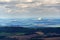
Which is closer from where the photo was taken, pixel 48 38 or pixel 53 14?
pixel 48 38

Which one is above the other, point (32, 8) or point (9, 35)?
point (32, 8)

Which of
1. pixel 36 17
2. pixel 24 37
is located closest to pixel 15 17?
pixel 36 17

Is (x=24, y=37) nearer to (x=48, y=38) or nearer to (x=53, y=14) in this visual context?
(x=48, y=38)

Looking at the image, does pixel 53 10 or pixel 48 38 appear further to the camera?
pixel 53 10

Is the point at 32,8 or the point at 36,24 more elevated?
the point at 32,8

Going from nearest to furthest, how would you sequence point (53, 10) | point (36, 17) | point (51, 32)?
point (51, 32) → point (36, 17) → point (53, 10)

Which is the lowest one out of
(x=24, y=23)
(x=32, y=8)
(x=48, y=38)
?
(x=48, y=38)

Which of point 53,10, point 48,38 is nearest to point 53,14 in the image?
point 53,10

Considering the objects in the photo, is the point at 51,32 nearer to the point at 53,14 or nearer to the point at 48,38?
the point at 48,38

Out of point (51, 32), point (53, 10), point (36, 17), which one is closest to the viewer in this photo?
point (51, 32)
